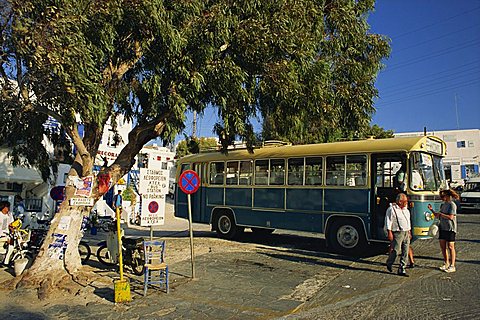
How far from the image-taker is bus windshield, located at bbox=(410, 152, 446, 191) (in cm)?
1048

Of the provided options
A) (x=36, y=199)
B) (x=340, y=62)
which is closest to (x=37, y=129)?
(x=340, y=62)

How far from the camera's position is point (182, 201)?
55.3 ft

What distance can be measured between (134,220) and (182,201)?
25.3 ft

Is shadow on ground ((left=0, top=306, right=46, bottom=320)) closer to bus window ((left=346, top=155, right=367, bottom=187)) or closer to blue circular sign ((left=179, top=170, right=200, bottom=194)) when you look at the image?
blue circular sign ((left=179, top=170, right=200, bottom=194))

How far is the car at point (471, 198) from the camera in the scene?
2520cm

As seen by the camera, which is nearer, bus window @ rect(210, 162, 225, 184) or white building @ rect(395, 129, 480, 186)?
bus window @ rect(210, 162, 225, 184)

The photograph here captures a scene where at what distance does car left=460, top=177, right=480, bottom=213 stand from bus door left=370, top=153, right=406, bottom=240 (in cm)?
1737

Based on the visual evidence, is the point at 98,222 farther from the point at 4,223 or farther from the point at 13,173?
the point at 4,223

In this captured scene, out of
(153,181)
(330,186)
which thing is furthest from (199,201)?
(153,181)

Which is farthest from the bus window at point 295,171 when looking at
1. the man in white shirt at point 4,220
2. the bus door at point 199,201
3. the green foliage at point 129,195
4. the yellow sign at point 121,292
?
the green foliage at point 129,195

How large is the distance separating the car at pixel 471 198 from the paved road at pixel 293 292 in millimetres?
A: 15645

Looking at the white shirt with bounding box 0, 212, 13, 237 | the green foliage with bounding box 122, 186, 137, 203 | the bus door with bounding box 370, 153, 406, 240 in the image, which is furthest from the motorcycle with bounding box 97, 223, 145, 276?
the green foliage with bounding box 122, 186, 137, 203

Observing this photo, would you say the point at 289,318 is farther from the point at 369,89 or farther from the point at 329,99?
the point at 369,89

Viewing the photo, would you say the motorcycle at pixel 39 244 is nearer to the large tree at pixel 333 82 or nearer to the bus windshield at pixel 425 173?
the large tree at pixel 333 82
